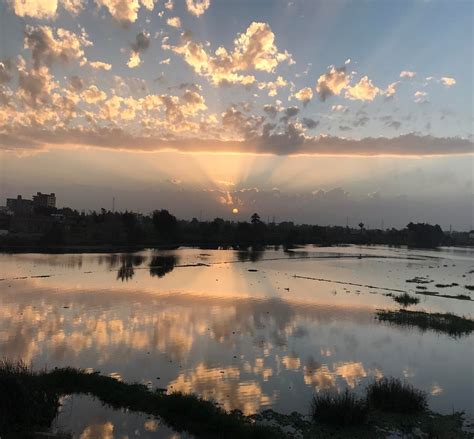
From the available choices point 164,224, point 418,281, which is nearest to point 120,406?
point 418,281

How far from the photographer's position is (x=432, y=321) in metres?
24.6

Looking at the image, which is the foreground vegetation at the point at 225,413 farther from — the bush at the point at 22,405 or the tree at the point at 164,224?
the tree at the point at 164,224

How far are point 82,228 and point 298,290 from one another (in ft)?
282

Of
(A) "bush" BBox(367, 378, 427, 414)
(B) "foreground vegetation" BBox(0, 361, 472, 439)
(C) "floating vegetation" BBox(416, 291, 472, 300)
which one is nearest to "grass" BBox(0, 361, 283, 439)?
(B) "foreground vegetation" BBox(0, 361, 472, 439)

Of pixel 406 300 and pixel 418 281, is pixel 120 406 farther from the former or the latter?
pixel 418 281

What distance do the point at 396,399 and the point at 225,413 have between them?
4.83 m

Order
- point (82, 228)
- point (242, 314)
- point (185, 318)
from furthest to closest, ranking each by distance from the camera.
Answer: point (82, 228)
point (242, 314)
point (185, 318)

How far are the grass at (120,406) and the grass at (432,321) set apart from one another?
1651 centimetres

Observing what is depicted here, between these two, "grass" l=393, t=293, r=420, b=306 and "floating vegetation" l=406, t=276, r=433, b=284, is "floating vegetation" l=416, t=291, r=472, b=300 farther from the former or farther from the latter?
"floating vegetation" l=406, t=276, r=433, b=284

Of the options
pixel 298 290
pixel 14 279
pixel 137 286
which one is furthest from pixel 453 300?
pixel 14 279

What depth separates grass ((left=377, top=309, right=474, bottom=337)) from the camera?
75.7 feet

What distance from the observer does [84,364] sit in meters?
14.6

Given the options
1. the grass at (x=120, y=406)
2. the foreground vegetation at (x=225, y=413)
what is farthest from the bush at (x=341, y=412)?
the grass at (x=120, y=406)

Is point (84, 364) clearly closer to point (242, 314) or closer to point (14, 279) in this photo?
point (242, 314)
